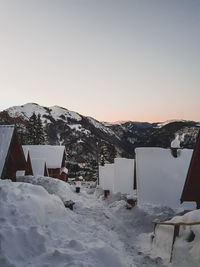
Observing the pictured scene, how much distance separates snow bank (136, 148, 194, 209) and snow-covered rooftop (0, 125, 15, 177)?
10.7 meters

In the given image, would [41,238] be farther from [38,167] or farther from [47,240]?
[38,167]

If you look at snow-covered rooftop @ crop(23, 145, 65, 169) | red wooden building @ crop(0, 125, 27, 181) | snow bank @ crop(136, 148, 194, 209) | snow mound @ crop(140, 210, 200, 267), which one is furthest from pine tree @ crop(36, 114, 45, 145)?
snow mound @ crop(140, 210, 200, 267)

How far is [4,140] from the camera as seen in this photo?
53.7 feet

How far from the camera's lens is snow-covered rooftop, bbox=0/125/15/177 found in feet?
50.6

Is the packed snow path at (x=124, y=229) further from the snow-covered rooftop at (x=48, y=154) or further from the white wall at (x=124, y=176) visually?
the snow-covered rooftop at (x=48, y=154)

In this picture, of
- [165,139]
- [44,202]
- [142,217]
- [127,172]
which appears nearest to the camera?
[44,202]

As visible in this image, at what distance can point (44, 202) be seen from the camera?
35.3 feet

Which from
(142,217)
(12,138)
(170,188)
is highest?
(12,138)

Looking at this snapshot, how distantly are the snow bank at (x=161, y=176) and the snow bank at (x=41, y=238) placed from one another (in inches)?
342

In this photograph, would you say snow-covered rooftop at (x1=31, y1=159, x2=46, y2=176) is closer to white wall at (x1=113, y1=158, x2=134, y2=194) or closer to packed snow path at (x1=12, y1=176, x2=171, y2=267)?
white wall at (x1=113, y1=158, x2=134, y2=194)

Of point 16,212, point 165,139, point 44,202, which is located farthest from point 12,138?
point 165,139

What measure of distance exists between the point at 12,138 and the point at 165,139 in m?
181

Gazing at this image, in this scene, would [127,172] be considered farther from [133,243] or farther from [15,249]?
[15,249]

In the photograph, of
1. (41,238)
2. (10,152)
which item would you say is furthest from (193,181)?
(10,152)
